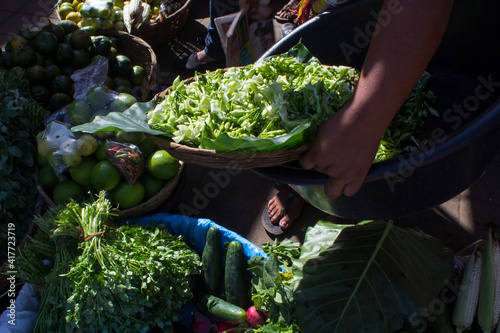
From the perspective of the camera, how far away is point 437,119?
2090 millimetres

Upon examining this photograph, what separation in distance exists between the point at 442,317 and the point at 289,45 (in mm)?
1468

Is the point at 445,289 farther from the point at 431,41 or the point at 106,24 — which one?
the point at 106,24

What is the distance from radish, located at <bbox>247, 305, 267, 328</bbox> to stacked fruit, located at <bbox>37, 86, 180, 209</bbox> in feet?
3.25

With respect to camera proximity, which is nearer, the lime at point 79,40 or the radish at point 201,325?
the radish at point 201,325

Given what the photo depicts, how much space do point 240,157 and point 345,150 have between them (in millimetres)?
352

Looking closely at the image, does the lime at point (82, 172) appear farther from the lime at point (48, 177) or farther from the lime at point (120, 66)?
the lime at point (120, 66)

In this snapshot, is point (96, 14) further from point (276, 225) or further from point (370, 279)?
point (370, 279)

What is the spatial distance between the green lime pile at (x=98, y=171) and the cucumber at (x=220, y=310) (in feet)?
2.50

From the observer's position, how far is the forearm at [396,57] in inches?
47.0

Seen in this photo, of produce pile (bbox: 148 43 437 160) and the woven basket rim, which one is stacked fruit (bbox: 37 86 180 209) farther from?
the woven basket rim

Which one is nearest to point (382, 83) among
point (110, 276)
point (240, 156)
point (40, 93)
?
point (240, 156)

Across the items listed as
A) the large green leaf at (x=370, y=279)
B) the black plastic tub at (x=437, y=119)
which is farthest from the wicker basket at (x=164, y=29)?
the large green leaf at (x=370, y=279)

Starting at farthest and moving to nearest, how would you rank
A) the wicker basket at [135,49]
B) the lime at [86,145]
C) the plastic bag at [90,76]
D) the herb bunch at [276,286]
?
the wicker basket at [135,49], the plastic bag at [90,76], the lime at [86,145], the herb bunch at [276,286]

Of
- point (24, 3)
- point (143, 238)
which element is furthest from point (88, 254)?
point (24, 3)
